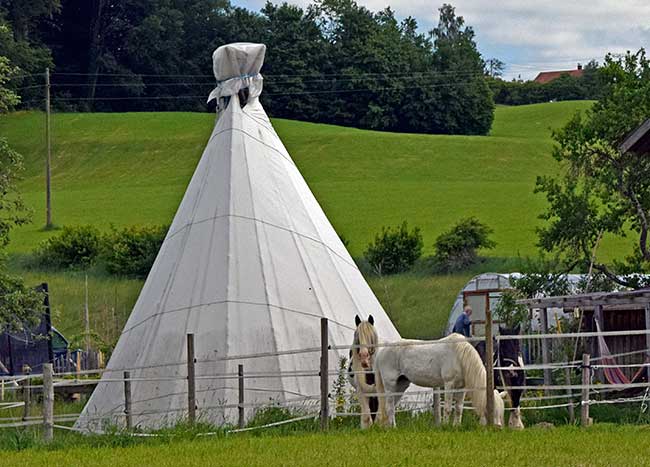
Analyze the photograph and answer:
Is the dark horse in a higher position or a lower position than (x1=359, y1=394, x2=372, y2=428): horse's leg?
higher

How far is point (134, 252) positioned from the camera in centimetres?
3784

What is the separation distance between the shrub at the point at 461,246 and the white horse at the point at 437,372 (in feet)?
80.7

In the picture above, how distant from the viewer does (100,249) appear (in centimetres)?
3956

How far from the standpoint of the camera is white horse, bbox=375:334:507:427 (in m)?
12.3

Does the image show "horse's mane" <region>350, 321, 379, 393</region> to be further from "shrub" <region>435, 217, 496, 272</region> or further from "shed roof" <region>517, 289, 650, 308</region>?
"shrub" <region>435, 217, 496, 272</region>

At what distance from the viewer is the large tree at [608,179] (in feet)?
66.0

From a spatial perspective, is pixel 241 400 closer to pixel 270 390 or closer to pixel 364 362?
pixel 270 390

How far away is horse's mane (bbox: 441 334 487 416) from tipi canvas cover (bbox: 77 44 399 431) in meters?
2.25

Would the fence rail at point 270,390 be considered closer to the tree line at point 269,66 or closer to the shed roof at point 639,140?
the shed roof at point 639,140

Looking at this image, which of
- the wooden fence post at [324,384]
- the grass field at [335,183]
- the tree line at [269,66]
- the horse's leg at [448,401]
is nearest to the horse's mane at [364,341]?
the wooden fence post at [324,384]

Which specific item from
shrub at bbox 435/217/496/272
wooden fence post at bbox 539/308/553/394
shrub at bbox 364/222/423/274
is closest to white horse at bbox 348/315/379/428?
wooden fence post at bbox 539/308/553/394

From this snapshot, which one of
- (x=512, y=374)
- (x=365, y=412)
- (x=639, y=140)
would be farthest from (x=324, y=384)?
(x=639, y=140)

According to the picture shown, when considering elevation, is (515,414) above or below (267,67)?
below

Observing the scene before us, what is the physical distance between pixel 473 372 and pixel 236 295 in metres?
3.77
